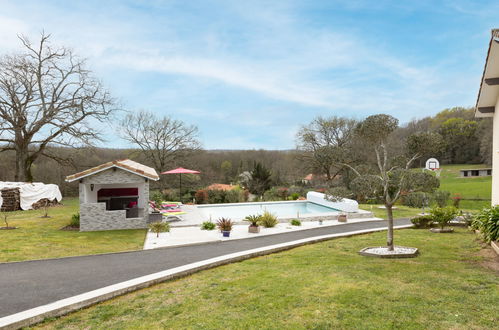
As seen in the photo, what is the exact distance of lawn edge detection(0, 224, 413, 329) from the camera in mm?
4898

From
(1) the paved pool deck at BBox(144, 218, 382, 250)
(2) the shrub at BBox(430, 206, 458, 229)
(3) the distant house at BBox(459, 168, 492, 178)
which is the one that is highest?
(3) the distant house at BBox(459, 168, 492, 178)

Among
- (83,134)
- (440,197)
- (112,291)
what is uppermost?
(83,134)

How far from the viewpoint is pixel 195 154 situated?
34.1m

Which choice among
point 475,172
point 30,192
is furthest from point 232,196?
point 475,172

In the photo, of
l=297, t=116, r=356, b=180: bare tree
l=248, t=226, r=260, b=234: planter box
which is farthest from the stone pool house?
l=297, t=116, r=356, b=180: bare tree

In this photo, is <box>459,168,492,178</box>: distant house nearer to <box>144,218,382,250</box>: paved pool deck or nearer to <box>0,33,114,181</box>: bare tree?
<box>144,218,382,250</box>: paved pool deck

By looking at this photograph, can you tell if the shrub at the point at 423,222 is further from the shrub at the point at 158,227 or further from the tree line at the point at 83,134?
the shrub at the point at 158,227

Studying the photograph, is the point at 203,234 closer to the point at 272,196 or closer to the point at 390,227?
the point at 390,227

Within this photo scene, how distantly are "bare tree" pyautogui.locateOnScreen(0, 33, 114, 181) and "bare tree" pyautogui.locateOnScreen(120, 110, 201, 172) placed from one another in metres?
6.76

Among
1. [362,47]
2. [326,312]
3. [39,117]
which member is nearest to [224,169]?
[39,117]

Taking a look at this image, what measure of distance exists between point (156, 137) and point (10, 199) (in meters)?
15.3

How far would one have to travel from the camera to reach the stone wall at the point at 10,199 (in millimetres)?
19542

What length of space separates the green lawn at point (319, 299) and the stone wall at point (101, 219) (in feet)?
24.5

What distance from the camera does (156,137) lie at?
33312mm
